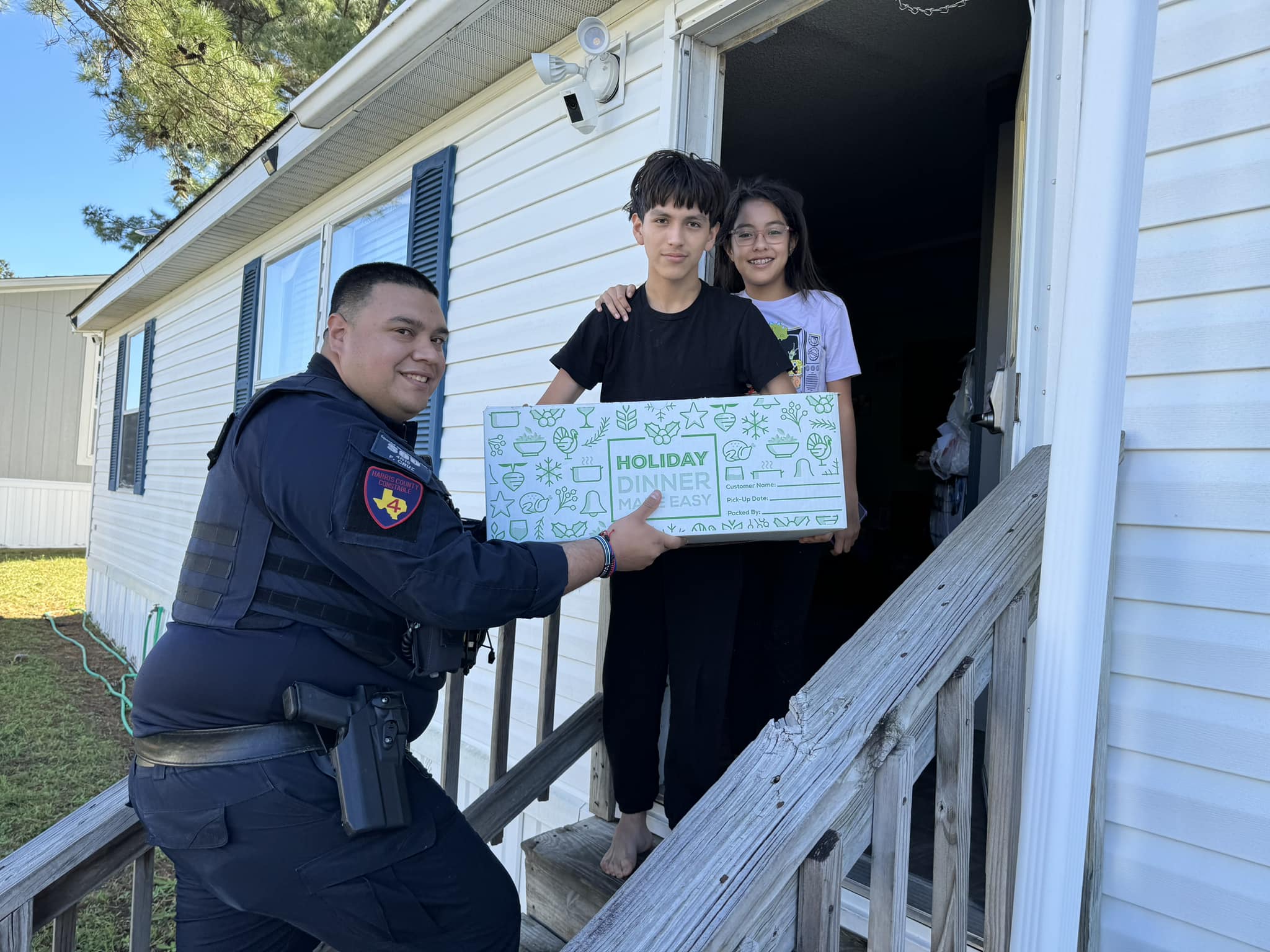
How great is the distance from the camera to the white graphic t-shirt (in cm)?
217

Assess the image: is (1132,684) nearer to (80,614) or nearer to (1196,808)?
(1196,808)

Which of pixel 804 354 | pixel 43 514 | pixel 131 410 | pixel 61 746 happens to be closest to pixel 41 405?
pixel 43 514

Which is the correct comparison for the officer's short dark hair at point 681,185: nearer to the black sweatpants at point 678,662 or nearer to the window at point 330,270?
the black sweatpants at point 678,662

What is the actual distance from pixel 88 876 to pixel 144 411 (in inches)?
354

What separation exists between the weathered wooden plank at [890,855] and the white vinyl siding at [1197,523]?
840mm

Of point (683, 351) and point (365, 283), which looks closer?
point (365, 283)

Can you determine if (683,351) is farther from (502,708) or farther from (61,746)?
(61,746)

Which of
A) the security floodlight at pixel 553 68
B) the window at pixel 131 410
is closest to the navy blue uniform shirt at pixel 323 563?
the security floodlight at pixel 553 68

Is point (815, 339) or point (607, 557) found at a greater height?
point (815, 339)

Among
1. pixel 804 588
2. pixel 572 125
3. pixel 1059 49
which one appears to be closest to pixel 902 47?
pixel 572 125

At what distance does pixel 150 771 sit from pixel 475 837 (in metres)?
0.54

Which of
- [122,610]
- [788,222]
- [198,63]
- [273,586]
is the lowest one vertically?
[122,610]

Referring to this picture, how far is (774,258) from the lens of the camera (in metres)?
2.20

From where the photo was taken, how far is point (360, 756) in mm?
1325
